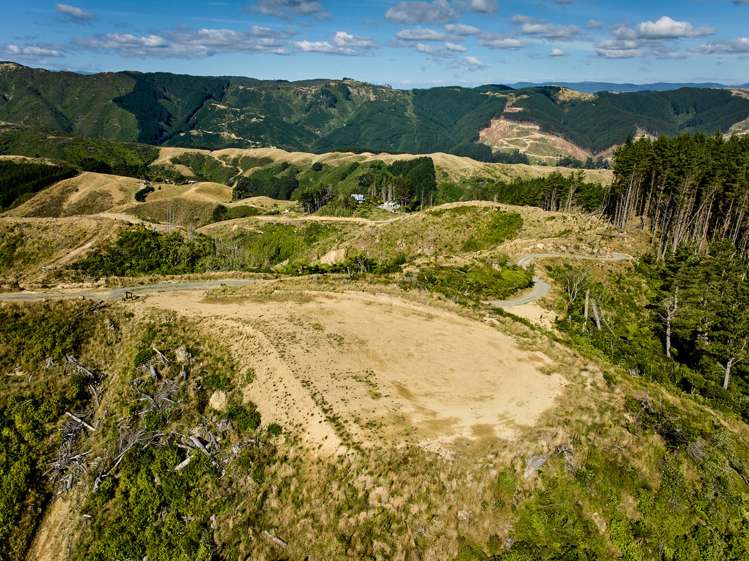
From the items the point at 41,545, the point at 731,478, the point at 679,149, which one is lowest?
the point at 41,545

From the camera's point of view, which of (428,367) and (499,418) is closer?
(499,418)

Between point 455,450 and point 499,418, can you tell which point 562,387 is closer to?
point 499,418

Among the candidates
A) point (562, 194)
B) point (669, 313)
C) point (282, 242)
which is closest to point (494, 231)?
point (562, 194)

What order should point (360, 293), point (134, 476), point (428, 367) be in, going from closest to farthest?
point (134, 476) < point (428, 367) < point (360, 293)

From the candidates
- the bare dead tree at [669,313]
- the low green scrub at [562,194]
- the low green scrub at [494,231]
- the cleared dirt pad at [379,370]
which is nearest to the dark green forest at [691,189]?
the bare dead tree at [669,313]

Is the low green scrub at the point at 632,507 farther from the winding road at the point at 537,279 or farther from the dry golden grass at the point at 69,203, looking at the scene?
the dry golden grass at the point at 69,203

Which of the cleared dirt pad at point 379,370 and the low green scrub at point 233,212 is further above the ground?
the cleared dirt pad at point 379,370

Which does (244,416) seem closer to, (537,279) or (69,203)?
(537,279)

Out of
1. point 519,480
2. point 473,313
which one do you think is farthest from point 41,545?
point 473,313
